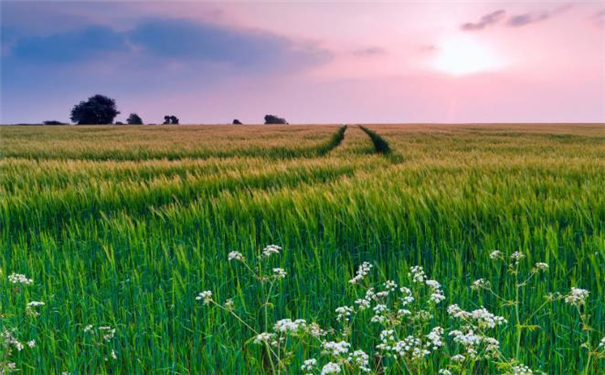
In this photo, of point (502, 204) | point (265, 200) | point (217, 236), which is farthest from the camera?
point (265, 200)

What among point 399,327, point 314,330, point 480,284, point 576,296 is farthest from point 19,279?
point 576,296

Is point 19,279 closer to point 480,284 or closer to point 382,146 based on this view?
point 480,284

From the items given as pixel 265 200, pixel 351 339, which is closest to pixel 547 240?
pixel 351 339

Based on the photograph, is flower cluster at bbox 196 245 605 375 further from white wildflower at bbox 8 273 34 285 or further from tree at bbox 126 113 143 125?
tree at bbox 126 113 143 125

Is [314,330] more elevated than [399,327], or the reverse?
[314,330]

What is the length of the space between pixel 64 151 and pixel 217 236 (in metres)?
16.4

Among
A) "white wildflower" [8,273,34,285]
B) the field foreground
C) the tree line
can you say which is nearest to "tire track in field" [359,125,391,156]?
the field foreground

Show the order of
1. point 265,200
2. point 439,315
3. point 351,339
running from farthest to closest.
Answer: point 265,200
point 439,315
point 351,339

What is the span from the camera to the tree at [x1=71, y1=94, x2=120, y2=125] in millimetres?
106750

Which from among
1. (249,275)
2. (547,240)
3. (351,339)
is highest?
(547,240)

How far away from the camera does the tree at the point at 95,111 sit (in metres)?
107

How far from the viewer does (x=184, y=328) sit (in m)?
3.14

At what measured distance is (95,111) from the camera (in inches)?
4210

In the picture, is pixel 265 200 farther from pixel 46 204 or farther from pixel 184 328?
pixel 46 204
